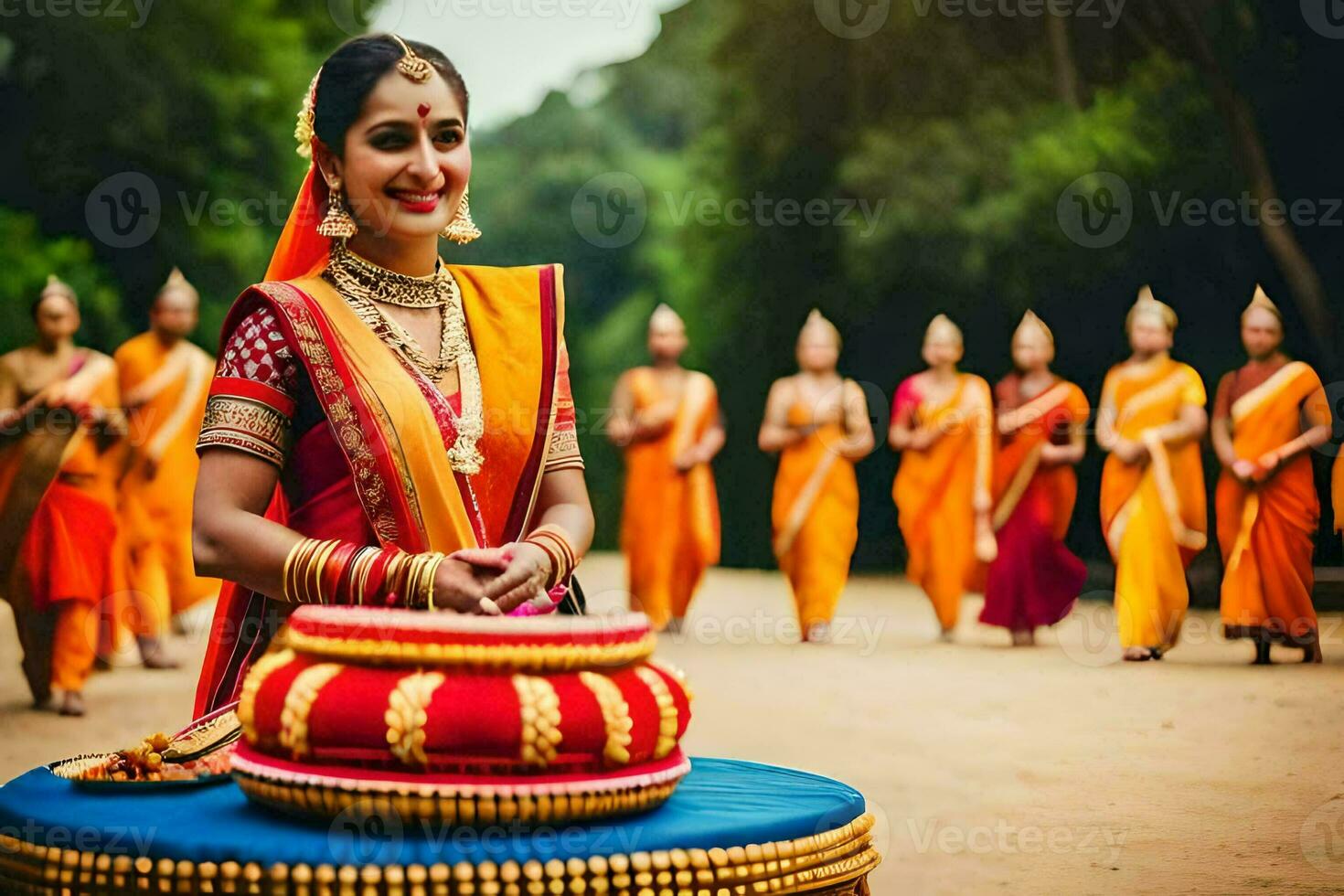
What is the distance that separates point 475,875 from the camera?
2023mm

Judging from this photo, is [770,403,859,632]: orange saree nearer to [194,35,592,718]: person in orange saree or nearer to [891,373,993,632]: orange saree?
[891,373,993,632]: orange saree

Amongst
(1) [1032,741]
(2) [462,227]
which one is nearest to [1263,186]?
(1) [1032,741]

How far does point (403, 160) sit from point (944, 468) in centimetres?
868

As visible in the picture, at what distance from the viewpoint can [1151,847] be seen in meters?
6.19

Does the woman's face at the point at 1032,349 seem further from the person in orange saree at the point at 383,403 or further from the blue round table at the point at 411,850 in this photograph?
the blue round table at the point at 411,850

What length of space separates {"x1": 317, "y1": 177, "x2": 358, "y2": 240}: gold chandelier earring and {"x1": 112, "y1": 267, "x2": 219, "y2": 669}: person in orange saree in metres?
7.20

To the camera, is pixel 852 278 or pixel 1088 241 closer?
pixel 1088 241

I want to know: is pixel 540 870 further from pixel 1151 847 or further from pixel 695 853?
pixel 1151 847

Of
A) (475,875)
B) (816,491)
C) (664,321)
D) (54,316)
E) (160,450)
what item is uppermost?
(664,321)

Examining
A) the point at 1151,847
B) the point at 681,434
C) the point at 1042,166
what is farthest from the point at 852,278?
the point at 1151,847

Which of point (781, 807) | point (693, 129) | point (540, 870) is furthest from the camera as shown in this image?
point (693, 129)

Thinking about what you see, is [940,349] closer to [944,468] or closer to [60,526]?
[944,468]

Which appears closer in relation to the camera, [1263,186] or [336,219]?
[336,219]

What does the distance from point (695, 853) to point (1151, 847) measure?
454cm
